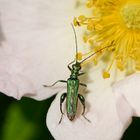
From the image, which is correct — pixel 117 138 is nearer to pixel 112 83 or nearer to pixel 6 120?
pixel 112 83

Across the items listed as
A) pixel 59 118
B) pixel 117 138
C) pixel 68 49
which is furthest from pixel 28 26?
pixel 117 138

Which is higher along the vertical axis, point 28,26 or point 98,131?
point 28,26

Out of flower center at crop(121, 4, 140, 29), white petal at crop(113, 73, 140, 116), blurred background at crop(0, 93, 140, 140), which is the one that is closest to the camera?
white petal at crop(113, 73, 140, 116)

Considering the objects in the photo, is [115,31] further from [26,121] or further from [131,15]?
[26,121]

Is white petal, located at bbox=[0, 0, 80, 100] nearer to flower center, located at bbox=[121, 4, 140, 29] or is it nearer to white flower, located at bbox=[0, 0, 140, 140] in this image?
white flower, located at bbox=[0, 0, 140, 140]

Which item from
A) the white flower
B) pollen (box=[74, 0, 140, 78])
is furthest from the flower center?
the white flower

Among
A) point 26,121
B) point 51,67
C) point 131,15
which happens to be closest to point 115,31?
point 131,15
